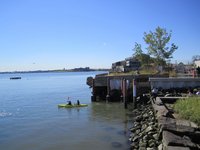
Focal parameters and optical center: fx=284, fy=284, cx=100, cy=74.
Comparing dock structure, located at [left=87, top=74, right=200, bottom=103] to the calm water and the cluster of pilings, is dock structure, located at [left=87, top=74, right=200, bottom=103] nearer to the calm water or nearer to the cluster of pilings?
the cluster of pilings

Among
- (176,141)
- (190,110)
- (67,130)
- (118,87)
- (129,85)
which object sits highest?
(129,85)

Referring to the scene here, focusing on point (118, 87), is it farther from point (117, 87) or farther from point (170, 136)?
point (170, 136)

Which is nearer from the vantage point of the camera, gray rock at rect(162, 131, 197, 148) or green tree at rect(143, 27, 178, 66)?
gray rock at rect(162, 131, 197, 148)

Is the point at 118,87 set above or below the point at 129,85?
below

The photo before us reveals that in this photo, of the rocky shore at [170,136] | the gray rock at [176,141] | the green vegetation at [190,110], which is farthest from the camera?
the green vegetation at [190,110]

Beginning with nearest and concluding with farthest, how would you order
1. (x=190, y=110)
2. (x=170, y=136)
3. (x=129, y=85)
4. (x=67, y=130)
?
(x=170, y=136), (x=190, y=110), (x=67, y=130), (x=129, y=85)

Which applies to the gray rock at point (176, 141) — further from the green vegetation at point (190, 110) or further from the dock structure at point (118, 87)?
the dock structure at point (118, 87)

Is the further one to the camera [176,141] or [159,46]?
[159,46]

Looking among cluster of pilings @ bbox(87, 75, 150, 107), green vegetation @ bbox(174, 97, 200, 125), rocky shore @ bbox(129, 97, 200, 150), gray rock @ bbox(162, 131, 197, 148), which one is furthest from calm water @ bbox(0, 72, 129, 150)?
gray rock @ bbox(162, 131, 197, 148)

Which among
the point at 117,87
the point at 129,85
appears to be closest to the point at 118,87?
the point at 117,87

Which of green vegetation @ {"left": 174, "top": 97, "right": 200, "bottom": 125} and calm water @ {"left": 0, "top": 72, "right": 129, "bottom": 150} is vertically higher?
green vegetation @ {"left": 174, "top": 97, "right": 200, "bottom": 125}

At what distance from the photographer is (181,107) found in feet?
58.5

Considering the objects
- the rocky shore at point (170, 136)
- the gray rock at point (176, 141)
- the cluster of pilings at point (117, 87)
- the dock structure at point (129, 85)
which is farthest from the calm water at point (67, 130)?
the gray rock at point (176, 141)

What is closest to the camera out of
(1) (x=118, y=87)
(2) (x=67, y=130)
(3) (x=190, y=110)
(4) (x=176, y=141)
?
(4) (x=176, y=141)
